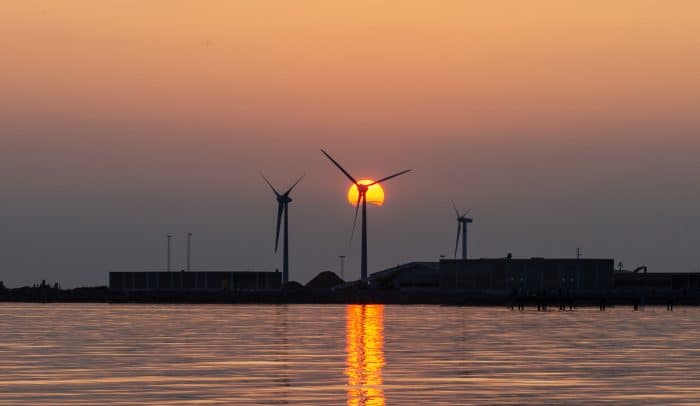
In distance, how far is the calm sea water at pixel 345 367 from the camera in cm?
5701

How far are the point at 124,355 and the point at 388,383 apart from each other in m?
24.4

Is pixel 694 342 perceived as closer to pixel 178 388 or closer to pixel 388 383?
pixel 388 383

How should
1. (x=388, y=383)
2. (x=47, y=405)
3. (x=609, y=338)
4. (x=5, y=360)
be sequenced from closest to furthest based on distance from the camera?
(x=47, y=405)
(x=388, y=383)
(x=5, y=360)
(x=609, y=338)

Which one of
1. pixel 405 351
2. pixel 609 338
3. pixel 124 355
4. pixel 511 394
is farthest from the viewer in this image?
pixel 609 338

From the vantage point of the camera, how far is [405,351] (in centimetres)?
8825

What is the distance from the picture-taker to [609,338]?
361 ft

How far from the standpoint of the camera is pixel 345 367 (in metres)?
73.2

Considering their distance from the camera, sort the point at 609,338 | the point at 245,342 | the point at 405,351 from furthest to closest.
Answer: the point at 609,338
the point at 245,342
the point at 405,351

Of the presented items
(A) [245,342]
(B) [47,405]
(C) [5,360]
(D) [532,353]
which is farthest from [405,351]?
(B) [47,405]

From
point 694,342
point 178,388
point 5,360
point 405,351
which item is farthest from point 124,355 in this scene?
point 694,342

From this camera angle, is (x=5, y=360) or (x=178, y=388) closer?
(x=178, y=388)

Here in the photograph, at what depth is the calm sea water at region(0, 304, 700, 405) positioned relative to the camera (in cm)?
5701

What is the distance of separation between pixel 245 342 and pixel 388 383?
1530 inches

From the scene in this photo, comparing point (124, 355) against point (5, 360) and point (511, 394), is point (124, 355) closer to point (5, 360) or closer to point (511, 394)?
point (5, 360)
